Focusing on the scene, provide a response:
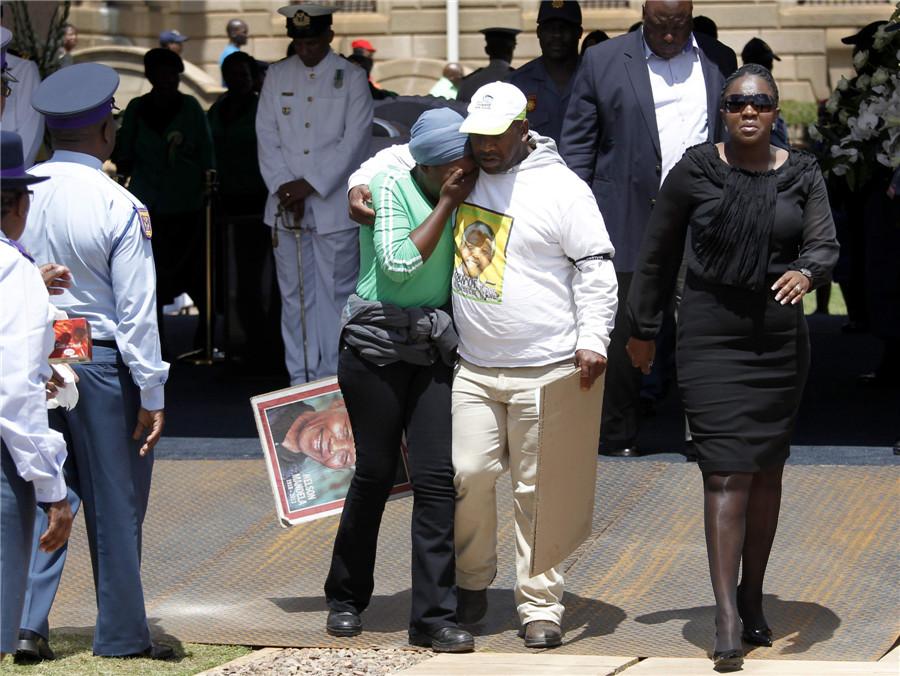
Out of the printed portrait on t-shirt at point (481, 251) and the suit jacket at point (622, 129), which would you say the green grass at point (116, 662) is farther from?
the suit jacket at point (622, 129)

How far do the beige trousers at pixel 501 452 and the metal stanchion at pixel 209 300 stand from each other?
5.43m

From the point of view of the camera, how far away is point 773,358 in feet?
15.7

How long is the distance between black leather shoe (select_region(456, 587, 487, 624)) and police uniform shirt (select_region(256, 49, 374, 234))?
12.8ft

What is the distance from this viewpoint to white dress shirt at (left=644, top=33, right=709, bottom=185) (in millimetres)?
7012

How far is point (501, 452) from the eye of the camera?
16.5 feet

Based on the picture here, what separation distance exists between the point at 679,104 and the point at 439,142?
2493 millimetres

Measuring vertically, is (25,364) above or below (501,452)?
above

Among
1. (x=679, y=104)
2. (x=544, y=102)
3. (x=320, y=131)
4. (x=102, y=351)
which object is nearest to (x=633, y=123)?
(x=679, y=104)

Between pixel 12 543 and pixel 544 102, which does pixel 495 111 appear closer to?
pixel 12 543

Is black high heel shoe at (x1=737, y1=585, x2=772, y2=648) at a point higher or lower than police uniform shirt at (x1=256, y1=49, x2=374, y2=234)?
lower

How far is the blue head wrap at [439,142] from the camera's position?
4.85 metres

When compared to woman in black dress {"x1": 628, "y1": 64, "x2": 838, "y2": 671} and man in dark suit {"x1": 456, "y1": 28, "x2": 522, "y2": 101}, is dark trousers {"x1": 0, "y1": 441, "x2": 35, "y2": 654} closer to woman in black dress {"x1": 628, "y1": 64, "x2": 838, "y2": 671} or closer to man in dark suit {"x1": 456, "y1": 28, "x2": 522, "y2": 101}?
woman in black dress {"x1": 628, "y1": 64, "x2": 838, "y2": 671}

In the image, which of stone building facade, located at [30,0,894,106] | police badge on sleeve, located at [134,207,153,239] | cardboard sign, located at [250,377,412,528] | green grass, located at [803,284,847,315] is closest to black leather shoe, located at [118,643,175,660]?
cardboard sign, located at [250,377,412,528]

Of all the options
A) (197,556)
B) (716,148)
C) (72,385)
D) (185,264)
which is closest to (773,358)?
(716,148)
